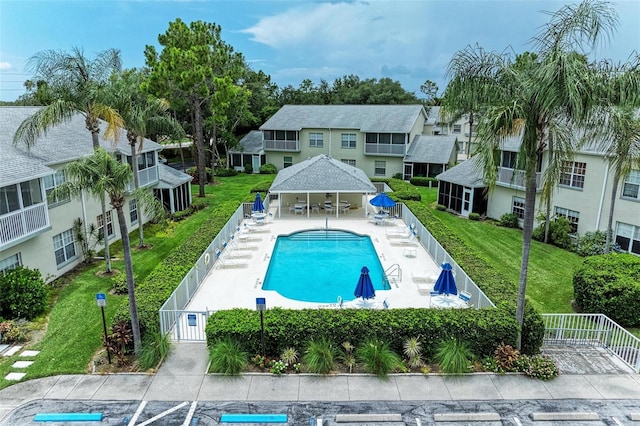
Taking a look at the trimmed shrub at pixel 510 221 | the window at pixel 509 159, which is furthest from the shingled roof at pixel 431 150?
the trimmed shrub at pixel 510 221

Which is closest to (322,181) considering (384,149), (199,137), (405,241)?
(405,241)

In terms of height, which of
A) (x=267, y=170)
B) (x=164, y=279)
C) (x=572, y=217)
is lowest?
(x=164, y=279)

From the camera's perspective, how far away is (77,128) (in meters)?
23.0

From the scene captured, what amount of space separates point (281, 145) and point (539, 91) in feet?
125

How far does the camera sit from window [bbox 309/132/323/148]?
148 feet

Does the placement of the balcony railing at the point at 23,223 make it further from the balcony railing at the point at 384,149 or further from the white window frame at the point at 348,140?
the white window frame at the point at 348,140

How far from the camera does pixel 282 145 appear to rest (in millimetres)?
46125

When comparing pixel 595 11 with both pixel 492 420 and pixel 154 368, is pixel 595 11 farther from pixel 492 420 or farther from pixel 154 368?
pixel 154 368

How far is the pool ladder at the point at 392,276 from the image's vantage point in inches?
706

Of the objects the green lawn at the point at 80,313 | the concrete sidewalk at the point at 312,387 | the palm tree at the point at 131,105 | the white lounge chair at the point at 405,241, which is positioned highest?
the palm tree at the point at 131,105

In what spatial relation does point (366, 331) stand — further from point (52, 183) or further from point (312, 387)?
point (52, 183)

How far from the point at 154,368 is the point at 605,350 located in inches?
535

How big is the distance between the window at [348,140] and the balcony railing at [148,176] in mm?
22282

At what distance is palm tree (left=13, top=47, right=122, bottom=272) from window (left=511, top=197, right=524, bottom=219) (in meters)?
23.2
